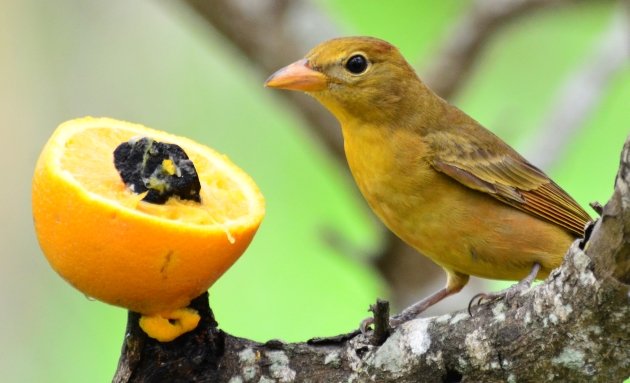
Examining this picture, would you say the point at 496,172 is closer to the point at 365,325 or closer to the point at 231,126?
the point at 365,325

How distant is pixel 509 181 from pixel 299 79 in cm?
89

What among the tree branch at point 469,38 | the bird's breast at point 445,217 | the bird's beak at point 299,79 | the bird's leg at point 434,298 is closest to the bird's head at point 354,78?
the bird's beak at point 299,79

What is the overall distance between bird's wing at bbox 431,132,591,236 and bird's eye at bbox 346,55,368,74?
0.40 m

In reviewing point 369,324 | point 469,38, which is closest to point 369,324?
point 369,324

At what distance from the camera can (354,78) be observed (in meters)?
3.76

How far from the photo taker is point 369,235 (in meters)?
6.13

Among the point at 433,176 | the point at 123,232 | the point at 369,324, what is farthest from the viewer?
the point at 433,176

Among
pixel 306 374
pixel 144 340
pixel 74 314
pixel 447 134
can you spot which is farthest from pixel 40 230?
pixel 74 314

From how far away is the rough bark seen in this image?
231 cm

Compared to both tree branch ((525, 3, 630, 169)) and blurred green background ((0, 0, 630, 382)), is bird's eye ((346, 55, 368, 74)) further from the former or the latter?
Answer: tree branch ((525, 3, 630, 169))

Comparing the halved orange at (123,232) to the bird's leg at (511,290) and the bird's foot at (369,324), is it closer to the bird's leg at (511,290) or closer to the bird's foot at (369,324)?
the bird's foot at (369,324)

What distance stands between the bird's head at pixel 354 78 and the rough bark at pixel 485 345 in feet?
3.73

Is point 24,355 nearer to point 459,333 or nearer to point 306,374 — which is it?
point 306,374

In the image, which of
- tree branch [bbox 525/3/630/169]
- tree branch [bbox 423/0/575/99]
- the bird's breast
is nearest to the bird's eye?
the bird's breast
